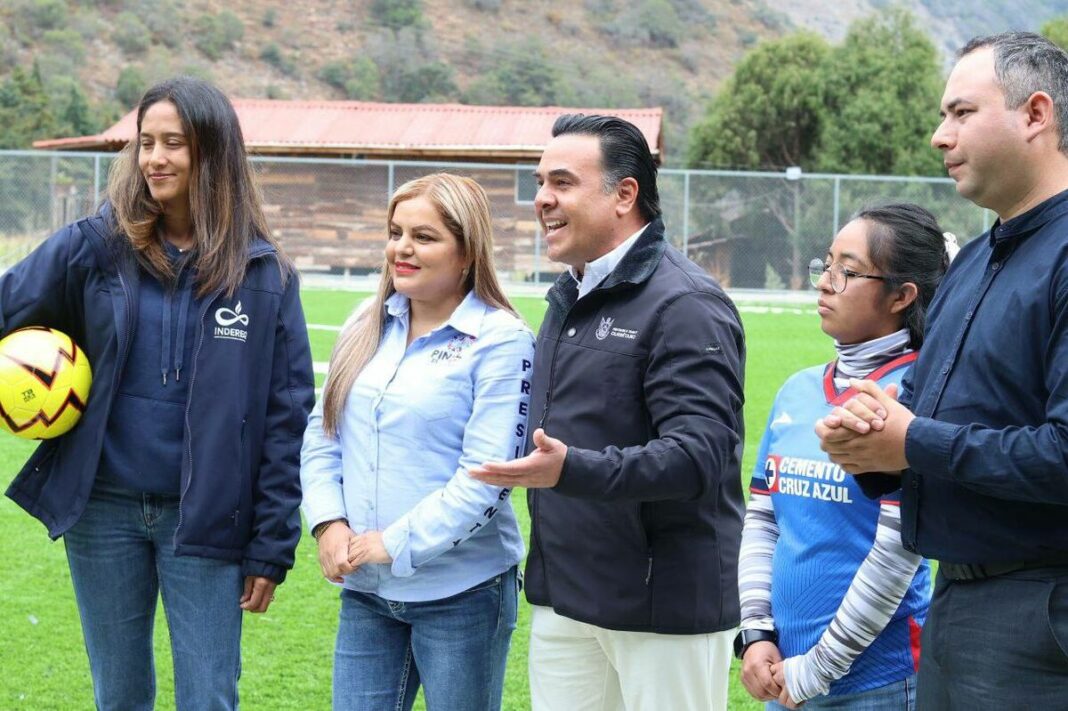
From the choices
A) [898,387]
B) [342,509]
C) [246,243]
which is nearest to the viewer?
[898,387]

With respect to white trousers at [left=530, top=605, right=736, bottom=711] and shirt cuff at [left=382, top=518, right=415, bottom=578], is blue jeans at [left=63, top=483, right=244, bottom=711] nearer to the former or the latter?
shirt cuff at [left=382, top=518, right=415, bottom=578]

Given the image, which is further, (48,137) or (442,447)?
(48,137)

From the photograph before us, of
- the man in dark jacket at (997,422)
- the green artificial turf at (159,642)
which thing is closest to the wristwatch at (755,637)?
the man in dark jacket at (997,422)

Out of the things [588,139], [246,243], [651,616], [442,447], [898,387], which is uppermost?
[588,139]

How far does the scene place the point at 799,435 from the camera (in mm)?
3023

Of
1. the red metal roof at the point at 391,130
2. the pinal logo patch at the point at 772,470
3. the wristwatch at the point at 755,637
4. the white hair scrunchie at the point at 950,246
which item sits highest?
the red metal roof at the point at 391,130

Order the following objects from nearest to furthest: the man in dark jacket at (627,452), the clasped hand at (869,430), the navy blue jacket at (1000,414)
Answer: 1. the navy blue jacket at (1000,414)
2. the clasped hand at (869,430)
3. the man in dark jacket at (627,452)

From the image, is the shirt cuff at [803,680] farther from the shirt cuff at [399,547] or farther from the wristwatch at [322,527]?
the wristwatch at [322,527]

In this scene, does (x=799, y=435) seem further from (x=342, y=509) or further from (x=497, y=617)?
(x=342, y=509)

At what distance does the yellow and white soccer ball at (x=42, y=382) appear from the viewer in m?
3.28

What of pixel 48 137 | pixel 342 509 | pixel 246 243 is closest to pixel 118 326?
pixel 246 243

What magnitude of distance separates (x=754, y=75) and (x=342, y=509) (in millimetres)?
38969

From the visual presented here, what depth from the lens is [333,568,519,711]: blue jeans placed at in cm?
312

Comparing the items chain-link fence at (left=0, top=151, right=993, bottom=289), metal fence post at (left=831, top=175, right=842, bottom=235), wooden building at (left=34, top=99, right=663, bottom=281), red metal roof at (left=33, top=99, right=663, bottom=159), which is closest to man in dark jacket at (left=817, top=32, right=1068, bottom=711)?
metal fence post at (left=831, top=175, right=842, bottom=235)
